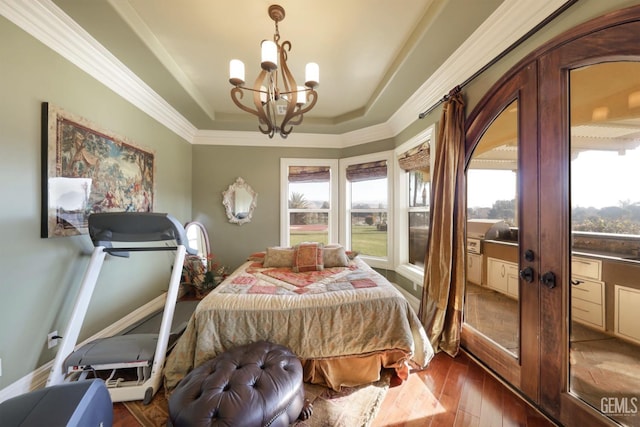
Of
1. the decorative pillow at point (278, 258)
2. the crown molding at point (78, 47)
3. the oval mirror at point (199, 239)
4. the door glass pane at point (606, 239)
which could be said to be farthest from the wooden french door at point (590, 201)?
the oval mirror at point (199, 239)

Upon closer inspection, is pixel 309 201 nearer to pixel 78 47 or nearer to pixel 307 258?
pixel 307 258

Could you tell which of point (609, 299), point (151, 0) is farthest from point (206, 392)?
point (151, 0)

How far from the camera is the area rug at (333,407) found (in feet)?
4.77

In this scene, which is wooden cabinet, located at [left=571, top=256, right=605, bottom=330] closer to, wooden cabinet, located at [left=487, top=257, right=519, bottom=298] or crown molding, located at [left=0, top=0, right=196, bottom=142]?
wooden cabinet, located at [left=487, top=257, right=519, bottom=298]

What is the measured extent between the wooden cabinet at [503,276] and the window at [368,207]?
179 centimetres

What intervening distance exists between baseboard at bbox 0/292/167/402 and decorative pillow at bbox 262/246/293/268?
57.8 inches

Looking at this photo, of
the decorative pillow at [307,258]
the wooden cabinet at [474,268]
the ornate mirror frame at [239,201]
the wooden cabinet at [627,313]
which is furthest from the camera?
the ornate mirror frame at [239,201]

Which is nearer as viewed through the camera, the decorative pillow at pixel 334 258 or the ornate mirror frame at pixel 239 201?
the decorative pillow at pixel 334 258

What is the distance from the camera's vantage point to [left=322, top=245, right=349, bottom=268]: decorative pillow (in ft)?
9.18

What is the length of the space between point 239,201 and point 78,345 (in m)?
2.55

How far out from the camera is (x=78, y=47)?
1.83 meters

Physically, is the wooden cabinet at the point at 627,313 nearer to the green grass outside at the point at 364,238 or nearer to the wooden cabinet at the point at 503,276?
the wooden cabinet at the point at 503,276

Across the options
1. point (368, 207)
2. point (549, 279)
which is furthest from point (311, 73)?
point (368, 207)

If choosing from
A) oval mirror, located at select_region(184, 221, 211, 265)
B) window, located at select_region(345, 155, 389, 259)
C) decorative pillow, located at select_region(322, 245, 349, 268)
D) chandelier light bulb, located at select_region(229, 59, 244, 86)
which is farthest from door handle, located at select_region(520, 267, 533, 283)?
oval mirror, located at select_region(184, 221, 211, 265)
